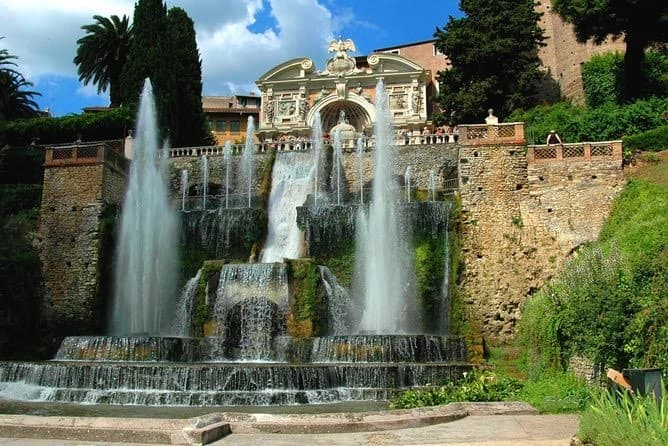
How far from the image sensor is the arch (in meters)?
40.6

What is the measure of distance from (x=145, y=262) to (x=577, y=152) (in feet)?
46.6

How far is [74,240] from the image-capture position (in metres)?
22.4

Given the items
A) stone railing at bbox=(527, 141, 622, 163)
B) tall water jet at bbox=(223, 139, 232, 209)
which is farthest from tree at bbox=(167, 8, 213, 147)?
stone railing at bbox=(527, 141, 622, 163)

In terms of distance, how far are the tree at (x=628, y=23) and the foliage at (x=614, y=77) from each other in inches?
32.1

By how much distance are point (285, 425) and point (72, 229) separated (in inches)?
675

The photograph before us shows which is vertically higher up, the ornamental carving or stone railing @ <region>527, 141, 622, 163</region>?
the ornamental carving

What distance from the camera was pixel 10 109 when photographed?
126 ft

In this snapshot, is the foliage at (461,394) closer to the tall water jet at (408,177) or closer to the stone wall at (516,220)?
the stone wall at (516,220)

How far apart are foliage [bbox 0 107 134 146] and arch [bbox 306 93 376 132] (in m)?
12.3

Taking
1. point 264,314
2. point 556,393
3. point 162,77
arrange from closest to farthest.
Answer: point 556,393 < point 264,314 < point 162,77

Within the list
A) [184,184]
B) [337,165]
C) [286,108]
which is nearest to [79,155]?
[184,184]

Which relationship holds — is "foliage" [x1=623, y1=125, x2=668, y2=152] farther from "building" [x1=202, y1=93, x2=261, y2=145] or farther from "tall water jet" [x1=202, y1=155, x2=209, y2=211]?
"building" [x1=202, y1=93, x2=261, y2=145]

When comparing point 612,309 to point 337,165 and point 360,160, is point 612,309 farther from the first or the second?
point 337,165

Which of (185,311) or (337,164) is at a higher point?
(337,164)
